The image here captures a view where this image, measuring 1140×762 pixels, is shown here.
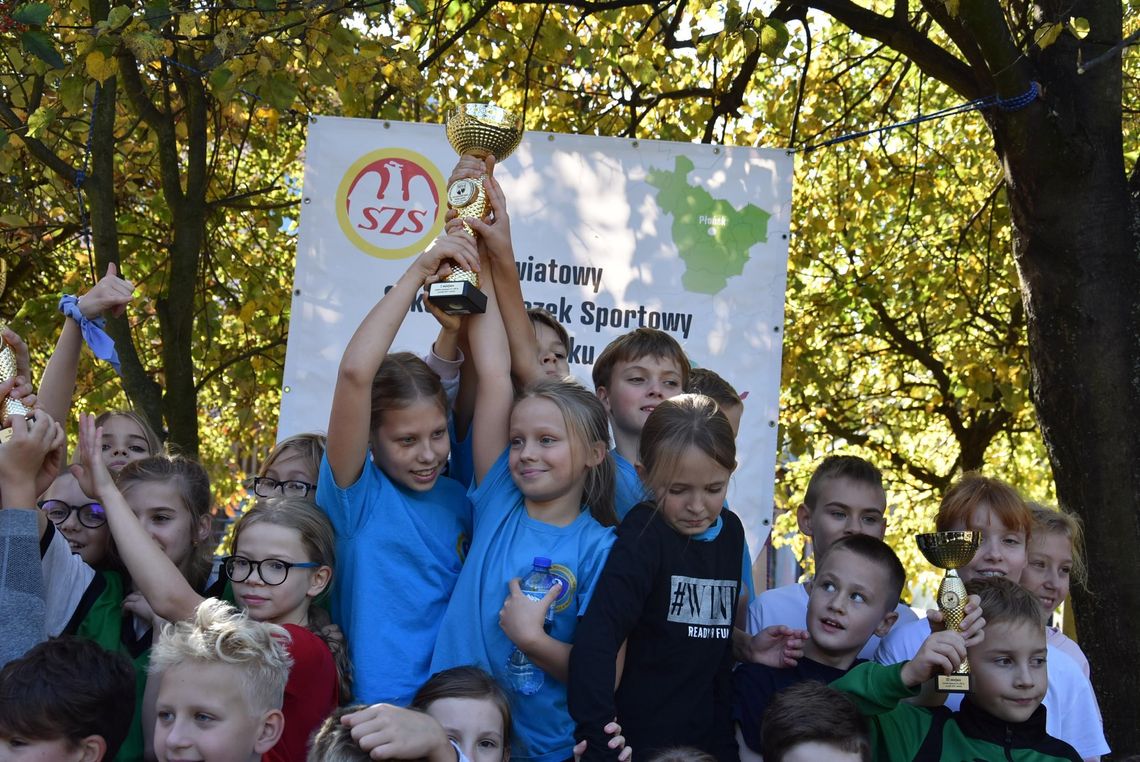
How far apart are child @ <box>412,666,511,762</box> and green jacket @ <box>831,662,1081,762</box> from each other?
91 centimetres

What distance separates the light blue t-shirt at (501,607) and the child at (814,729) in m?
0.54

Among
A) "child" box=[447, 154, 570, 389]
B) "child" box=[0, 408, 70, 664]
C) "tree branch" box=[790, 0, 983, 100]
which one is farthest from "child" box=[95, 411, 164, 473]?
"tree branch" box=[790, 0, 983, 100]

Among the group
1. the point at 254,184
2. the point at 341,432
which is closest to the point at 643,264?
the point at 341,432

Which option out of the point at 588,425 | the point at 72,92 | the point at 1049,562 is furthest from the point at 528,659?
the point at 72,92

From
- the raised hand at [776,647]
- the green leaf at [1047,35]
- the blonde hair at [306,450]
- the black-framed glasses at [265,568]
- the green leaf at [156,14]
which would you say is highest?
the green leaf at [1047,35]

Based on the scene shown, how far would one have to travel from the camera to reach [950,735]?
3.43 meters

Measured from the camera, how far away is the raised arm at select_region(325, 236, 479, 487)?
129 inches

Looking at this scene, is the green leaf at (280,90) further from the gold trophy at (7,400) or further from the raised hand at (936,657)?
the raised hand at (936,657)

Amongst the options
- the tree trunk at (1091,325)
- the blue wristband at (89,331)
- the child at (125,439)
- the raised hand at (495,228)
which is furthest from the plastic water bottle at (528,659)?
the tree trunk at (1091,325)

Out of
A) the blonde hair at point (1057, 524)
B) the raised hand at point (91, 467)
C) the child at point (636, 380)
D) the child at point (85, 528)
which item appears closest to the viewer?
the raised hand at point (91, 467)

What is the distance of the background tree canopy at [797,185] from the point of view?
190 inches

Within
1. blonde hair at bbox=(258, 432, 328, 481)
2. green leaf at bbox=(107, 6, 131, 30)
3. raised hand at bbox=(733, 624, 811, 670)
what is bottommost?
raised hand at bbox=(733, 624, 811, 670)

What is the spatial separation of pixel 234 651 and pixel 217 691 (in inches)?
3.8

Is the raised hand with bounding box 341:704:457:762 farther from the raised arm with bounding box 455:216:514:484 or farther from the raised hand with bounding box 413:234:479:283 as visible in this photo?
the raised hand with bounding box 413:234:479:283
